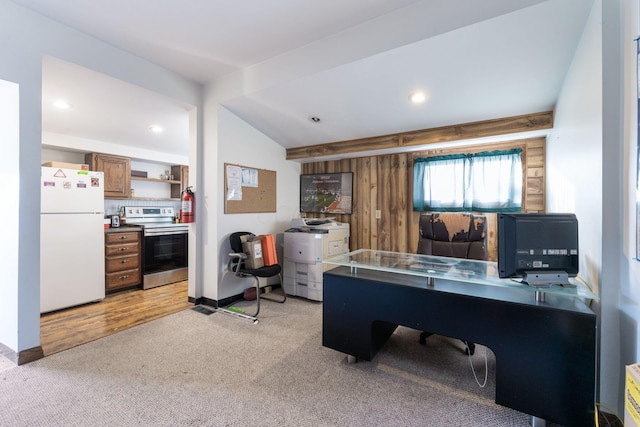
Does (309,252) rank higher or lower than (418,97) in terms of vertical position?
lower

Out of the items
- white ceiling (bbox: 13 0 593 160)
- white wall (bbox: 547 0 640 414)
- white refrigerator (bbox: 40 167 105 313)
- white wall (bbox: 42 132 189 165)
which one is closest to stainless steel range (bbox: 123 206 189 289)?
white refrigerator (bbox: 40 167 105 313)

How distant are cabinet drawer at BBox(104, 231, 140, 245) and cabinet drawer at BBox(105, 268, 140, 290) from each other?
0.43 metres

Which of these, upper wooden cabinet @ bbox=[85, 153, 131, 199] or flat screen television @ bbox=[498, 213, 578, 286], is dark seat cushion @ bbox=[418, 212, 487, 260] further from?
upper wooden cabinet @ bbox=[85, 153, 131, 199]

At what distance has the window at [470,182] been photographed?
9.78 ft

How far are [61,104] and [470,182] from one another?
476 cm

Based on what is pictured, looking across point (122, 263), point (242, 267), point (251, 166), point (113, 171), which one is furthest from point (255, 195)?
point (113, 171)

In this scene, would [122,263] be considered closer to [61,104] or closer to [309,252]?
[61,104]

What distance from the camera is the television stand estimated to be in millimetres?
1400

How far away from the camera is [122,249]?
368 cm

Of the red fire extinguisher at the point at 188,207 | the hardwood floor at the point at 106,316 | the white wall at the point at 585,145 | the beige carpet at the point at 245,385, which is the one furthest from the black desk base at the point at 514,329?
the hardwood floor at the point at 106,316

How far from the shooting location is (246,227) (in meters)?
3.52

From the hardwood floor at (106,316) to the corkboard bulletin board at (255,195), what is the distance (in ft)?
4.33

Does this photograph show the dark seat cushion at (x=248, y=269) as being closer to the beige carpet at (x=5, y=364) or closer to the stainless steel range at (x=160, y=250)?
the stainless steel range at (x=160, y=250)

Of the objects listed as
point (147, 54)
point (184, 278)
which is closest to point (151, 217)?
point (184, 278)
